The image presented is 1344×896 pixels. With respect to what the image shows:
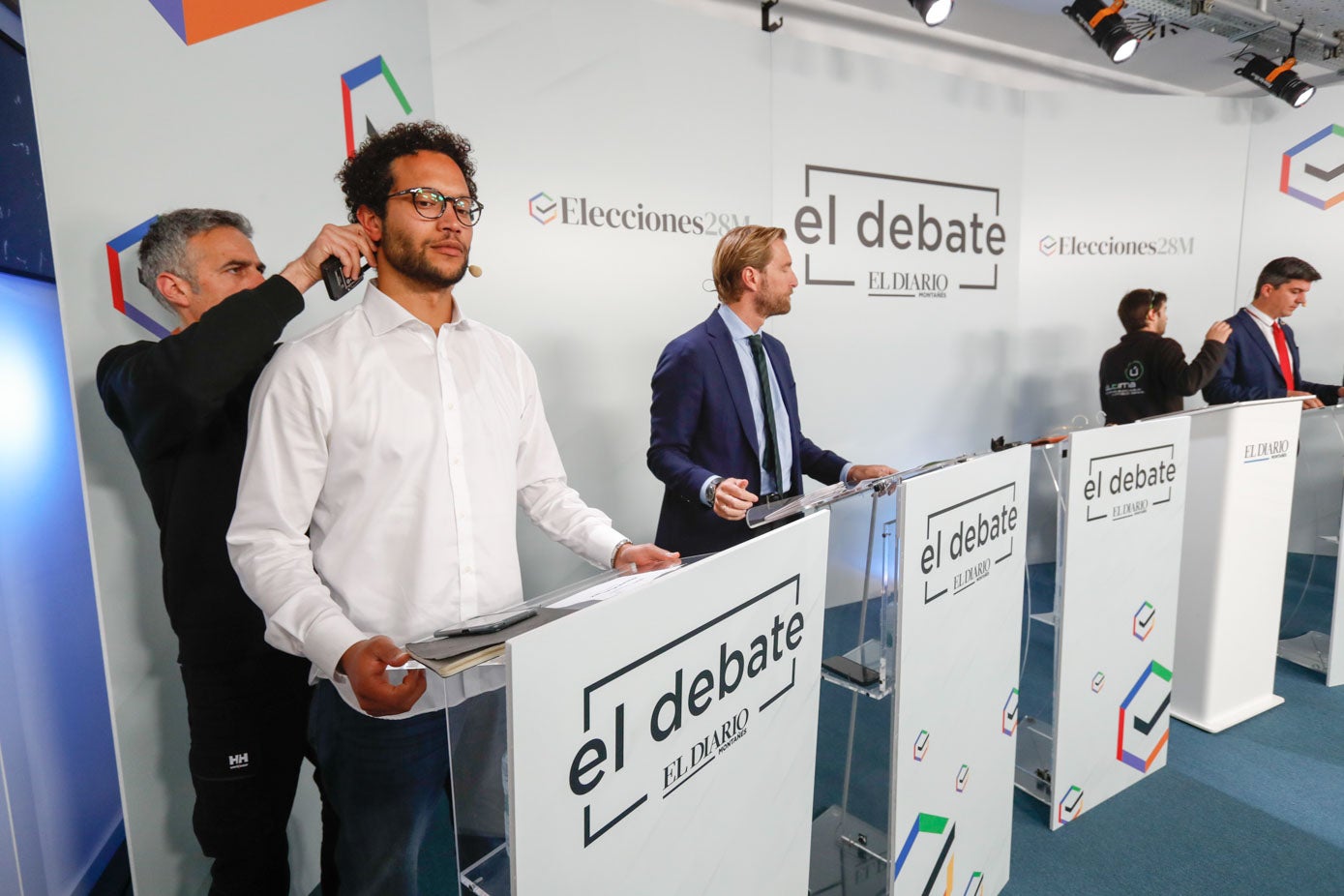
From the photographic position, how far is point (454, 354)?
4.47 feet

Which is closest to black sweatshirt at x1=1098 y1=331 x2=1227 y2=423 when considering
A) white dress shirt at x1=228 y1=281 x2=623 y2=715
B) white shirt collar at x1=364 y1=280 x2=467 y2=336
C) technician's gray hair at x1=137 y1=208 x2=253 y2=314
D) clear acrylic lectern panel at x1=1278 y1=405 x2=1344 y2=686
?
clear acrylic lectern panel at x1=1278 y1=405 x2=1344 y2=686

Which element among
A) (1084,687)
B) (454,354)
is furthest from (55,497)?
(1084,687)

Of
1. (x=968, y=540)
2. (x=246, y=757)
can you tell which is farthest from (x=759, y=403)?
(x=246, y=757)

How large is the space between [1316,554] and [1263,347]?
1664 millimetres

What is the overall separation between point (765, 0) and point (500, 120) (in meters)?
1.62

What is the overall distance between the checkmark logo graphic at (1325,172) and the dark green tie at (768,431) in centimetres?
482

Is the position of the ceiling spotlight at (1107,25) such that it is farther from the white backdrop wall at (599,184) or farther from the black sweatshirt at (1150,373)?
the white backdrop wall at (599,184)

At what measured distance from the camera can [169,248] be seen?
1.51 meters

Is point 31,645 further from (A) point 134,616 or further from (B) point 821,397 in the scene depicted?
(B) point 821,397

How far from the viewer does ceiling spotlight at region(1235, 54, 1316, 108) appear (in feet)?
14.3

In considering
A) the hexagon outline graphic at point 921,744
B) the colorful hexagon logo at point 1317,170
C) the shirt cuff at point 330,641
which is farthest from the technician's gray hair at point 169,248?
the colorful hexagon logo at point 1317,170

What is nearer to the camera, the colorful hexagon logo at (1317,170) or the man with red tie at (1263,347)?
the man with red tie at (1263,347)

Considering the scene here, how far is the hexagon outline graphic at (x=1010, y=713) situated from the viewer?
1.90 meters

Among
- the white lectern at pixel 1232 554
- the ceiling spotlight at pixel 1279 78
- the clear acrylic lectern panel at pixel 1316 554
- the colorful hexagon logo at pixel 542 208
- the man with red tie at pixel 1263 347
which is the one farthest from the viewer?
the ceiling spotlight at pixel 1279 78
